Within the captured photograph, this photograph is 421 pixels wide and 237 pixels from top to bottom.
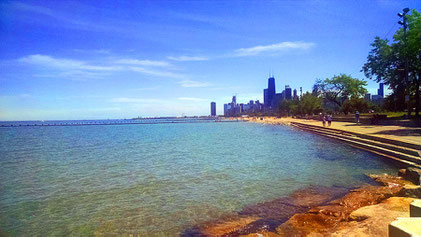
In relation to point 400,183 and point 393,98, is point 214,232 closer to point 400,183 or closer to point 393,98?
point 400,183

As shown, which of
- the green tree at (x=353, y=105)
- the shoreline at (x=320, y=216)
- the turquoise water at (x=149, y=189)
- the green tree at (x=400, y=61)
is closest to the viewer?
the shoreline at (x=320, y=216)

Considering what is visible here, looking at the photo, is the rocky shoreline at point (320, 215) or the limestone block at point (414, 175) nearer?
the rocky shoreline at point (320, 215)

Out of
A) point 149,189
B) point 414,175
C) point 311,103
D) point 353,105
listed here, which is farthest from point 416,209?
point 311,103

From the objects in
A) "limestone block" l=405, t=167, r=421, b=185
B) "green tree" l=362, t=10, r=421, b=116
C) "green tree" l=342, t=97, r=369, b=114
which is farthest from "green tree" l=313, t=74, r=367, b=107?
"limestone block" l=405, t=167, r=421, b=185

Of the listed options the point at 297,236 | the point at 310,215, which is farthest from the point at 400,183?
the point at 297,236

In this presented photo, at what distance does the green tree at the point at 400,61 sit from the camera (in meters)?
24.2

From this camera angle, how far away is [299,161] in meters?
14.9

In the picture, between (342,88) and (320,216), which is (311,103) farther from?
(320,216)

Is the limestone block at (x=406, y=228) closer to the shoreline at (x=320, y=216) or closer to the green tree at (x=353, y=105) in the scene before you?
the shoreline at (x=320, y=216)

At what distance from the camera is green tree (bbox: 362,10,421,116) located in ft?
79.2

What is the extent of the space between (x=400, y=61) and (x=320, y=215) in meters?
29.2

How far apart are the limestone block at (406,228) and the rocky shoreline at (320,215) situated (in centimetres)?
124

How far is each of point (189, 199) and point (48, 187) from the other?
21.2 ft

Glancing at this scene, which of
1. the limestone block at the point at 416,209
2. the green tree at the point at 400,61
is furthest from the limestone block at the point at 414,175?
the green tree at the point at 400,61
